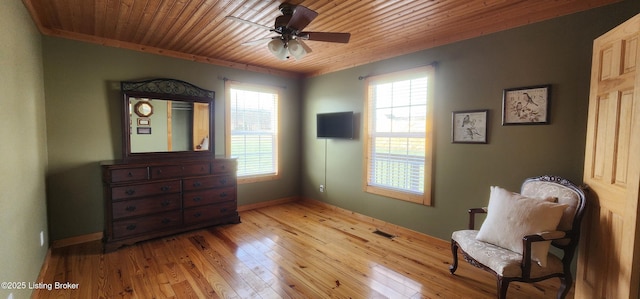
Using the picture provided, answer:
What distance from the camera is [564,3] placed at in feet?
7.77

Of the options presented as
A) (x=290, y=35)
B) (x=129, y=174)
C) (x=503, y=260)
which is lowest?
(x=503, y=260)

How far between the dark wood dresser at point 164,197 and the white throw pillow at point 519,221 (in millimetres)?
3146

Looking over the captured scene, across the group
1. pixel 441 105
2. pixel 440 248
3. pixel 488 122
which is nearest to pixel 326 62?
pixel 441 105

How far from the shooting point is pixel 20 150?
2.01 m

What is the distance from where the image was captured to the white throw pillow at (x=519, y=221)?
2.01m

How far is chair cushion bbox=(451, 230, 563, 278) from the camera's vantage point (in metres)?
1.95

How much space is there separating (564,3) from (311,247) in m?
3.34

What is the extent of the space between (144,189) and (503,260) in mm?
3616

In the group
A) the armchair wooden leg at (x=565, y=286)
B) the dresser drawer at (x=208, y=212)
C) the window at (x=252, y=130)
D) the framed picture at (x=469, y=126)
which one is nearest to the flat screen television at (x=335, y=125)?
the window at (x=252, y=130)

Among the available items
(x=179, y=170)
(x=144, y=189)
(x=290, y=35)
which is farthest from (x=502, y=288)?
(x=144, y=189)

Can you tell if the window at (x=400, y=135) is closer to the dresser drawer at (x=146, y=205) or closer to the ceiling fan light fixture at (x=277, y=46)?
the ceiling fan light fixture at (x=277, y=46)

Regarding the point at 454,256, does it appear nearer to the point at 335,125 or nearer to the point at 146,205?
the point at 335,125

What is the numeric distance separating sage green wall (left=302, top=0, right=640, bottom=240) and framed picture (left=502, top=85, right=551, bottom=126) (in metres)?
0.05

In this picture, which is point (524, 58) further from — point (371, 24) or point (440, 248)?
point (440, 248)
